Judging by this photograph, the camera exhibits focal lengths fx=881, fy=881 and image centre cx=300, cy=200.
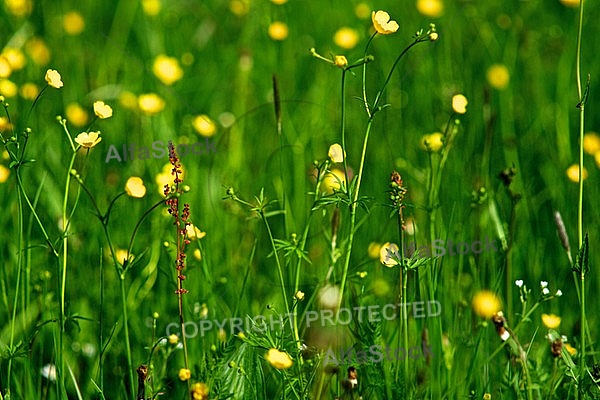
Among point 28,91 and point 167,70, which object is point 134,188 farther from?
point 167,70

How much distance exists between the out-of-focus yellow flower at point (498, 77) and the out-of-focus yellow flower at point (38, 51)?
59.8 inches

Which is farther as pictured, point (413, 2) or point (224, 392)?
point (413, 2)

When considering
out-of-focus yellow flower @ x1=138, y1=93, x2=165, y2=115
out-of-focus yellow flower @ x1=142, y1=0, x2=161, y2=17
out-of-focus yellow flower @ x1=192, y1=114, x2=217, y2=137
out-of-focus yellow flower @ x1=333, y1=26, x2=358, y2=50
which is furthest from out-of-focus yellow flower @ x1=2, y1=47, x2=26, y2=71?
out-of-focus yellow flower @ x1=333, y1=26, x2=358, y2=50

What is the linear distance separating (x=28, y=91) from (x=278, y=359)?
1435 mm

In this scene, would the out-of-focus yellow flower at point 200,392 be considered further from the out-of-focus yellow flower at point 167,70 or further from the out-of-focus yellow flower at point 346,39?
the out-of-focus yellow flower at point 346,39

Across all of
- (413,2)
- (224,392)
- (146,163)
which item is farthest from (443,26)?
(224,392)

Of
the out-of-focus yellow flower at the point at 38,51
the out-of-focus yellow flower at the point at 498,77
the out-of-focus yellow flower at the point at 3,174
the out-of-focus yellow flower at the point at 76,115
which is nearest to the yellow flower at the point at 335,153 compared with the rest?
the out-of-focus yellow flower at the point at 3,174

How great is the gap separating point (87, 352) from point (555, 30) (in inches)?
89.1

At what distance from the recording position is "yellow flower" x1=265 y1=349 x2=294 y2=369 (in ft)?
4.79

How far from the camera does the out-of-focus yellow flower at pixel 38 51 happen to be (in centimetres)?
296

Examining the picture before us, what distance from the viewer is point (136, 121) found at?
9.04ft

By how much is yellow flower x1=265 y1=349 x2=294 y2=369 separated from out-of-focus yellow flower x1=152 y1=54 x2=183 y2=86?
161 centimetres

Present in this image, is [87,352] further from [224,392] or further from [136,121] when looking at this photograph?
[136,121]

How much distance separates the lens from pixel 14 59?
7.77ft
